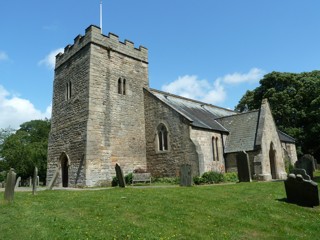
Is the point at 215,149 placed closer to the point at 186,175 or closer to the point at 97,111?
the point at 186,175

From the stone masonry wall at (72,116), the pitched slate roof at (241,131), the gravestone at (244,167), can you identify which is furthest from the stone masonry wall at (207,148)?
the stone masonry wall at (72,116)

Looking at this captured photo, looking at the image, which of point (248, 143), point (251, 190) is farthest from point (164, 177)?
point (251, 190)

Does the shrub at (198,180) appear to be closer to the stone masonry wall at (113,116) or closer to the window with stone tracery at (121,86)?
the stone masonry wall at (113,116)

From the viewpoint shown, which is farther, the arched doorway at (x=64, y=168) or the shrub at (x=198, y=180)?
the arched doorway at (x=64, y=168)

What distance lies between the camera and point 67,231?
7.37 m

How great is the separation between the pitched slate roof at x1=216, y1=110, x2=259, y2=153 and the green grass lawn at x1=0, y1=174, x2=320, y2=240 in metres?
11.4

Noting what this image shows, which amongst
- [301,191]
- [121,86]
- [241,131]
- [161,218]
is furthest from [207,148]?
[161,218]

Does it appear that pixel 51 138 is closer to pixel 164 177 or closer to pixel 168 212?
pixel 164 177

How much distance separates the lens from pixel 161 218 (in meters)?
8.58

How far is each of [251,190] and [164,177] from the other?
9.22 metres

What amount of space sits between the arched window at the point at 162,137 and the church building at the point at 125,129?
8cm

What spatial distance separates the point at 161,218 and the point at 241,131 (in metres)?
17.4

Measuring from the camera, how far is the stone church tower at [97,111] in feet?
66.8

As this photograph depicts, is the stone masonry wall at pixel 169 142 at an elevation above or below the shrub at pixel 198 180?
above
